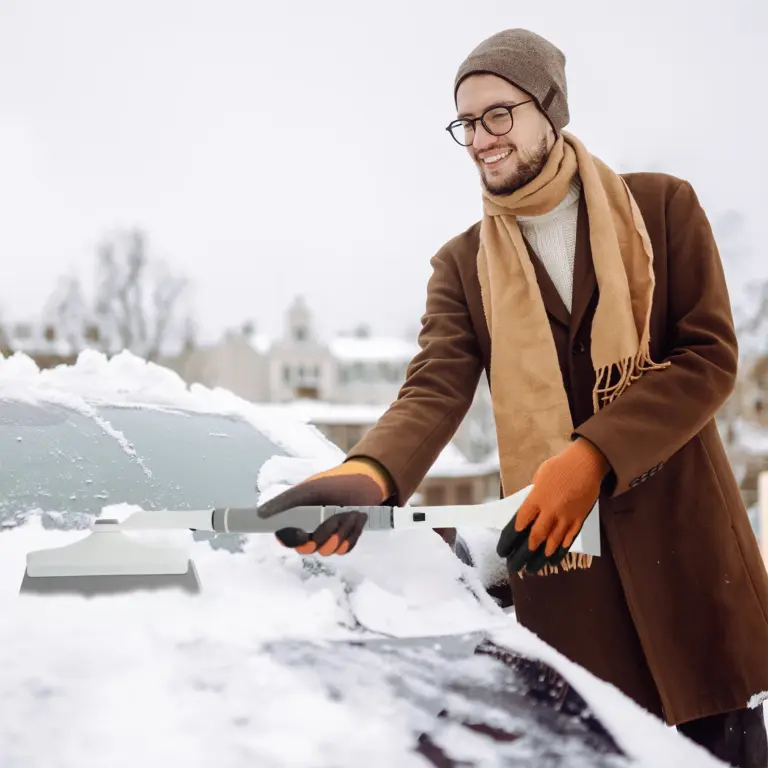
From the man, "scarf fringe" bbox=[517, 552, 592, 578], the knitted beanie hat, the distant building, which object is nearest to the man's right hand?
the man

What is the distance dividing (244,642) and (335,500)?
0.90ft

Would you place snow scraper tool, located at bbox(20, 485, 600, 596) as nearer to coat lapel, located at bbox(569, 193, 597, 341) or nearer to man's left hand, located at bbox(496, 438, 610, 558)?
man's left hand, located at bbox(496, 438, 610, 558)

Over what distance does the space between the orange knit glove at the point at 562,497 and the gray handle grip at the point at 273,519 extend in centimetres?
24

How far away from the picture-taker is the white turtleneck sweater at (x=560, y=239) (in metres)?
1.51

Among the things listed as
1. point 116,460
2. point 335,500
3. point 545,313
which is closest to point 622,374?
point 545,313

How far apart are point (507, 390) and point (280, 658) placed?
65 centimetres

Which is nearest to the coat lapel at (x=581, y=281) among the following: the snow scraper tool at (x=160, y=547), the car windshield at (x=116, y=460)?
the snow scraper tool at (x=160, y=547)

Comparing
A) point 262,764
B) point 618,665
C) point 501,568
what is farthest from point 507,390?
point 262,764

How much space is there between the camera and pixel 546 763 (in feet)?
2.81

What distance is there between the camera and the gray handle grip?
1.22 m

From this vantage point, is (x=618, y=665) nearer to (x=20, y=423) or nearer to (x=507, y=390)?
(x=507, y=390)

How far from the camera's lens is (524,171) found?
143cm

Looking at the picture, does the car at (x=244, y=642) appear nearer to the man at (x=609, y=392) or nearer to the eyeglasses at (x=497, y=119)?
the man at (x=609, y=392)

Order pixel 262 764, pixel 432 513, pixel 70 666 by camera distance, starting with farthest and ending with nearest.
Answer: pixel 432 513 → pixel 70 666 → pixel 262 764
